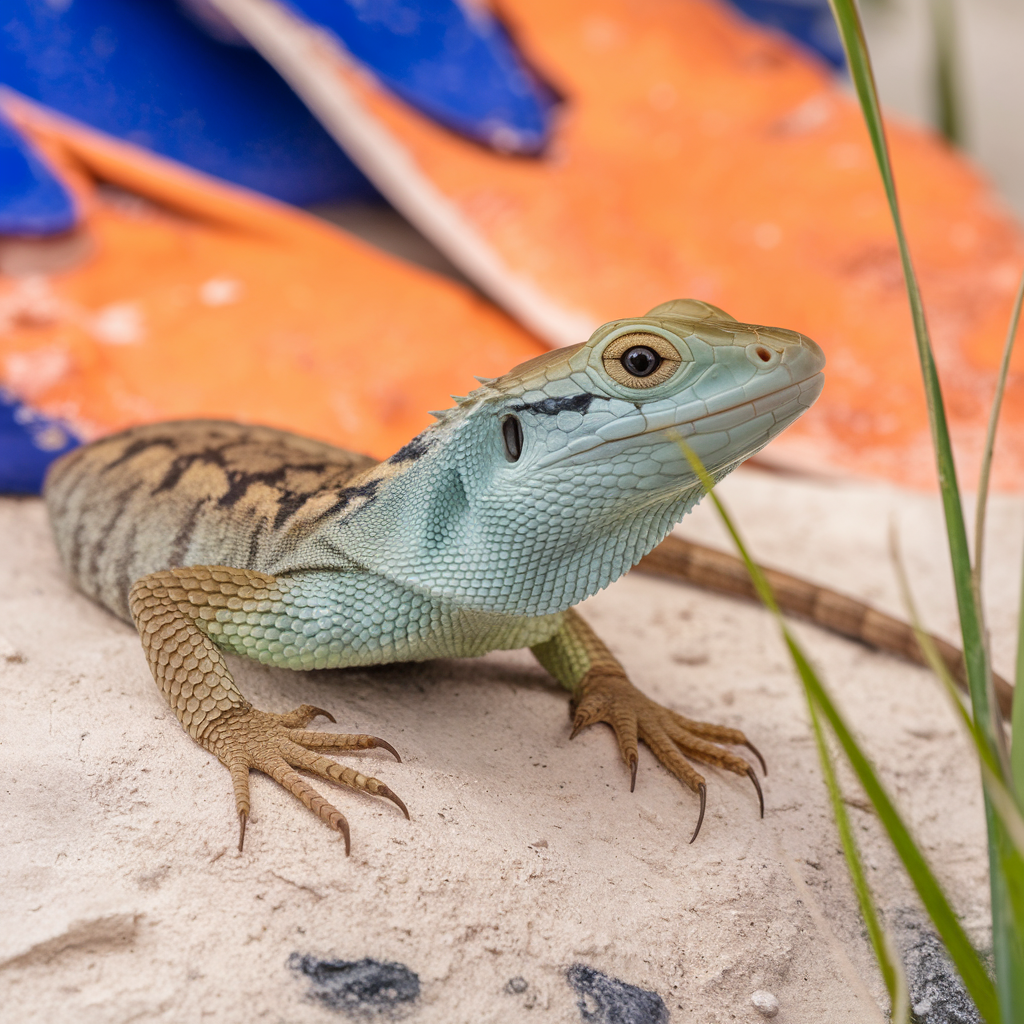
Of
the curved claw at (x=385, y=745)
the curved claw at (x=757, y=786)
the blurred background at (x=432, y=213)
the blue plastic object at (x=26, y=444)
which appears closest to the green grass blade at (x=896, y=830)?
the curved claw at (x=757, y=786)

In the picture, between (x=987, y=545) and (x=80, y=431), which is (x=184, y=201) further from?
(x=987, y=545)

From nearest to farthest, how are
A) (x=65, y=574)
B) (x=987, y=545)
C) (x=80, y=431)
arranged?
1. (x=65, y=574)
2. (x=987, y=545)
3. (x=80, y=431)

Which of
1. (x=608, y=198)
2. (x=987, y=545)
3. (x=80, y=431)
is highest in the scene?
(x=608, y=198)

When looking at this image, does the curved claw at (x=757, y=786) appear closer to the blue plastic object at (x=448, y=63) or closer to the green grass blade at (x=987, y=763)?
the green grass blade at (x=987, y=763)

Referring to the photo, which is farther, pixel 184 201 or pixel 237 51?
pixel 237 51

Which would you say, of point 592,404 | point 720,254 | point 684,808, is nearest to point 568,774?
point 684,808

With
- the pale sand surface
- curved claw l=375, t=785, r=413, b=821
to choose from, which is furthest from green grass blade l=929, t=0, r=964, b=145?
curved claw l=375, t=785, r=413, b=821

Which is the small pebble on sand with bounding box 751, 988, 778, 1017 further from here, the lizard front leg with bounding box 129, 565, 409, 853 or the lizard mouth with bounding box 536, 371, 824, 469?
the lizard mouth with bounding box 536, 371, 824, 469
